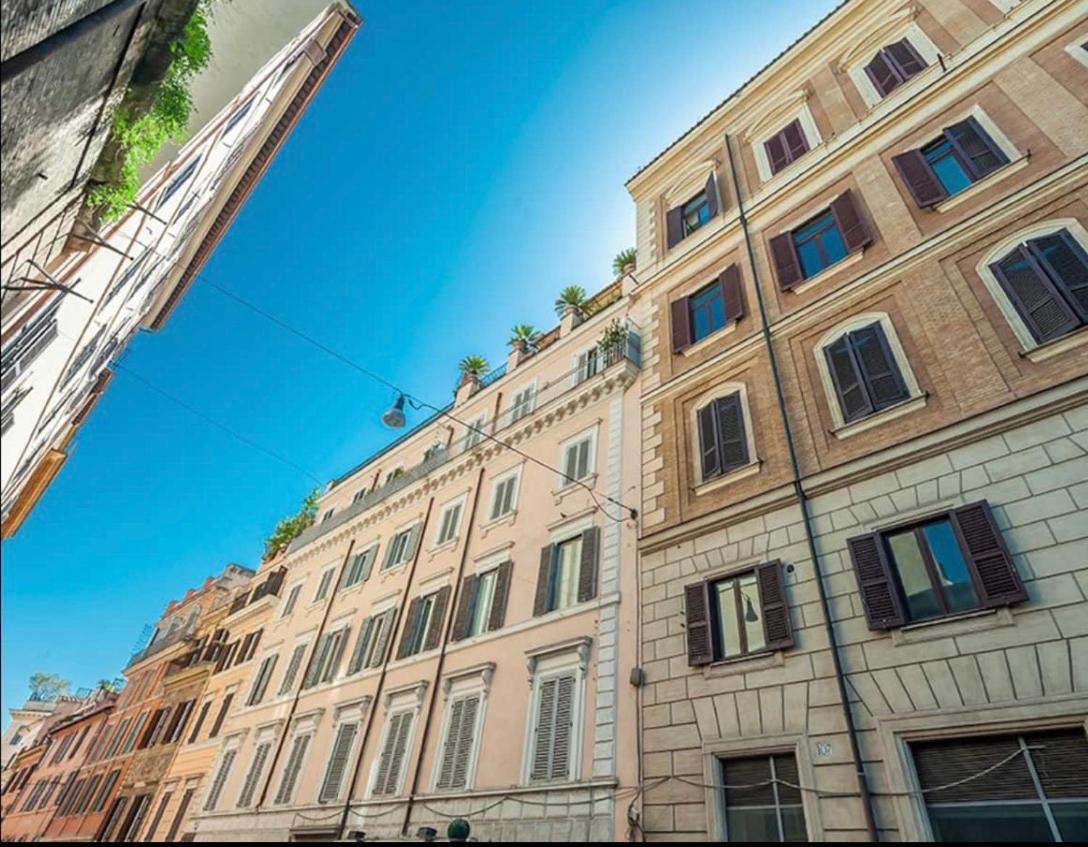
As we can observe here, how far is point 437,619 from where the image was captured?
16766 mm

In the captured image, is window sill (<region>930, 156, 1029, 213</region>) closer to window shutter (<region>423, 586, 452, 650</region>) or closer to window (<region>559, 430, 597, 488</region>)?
window (<region>559, 430, 597, 488</region>)

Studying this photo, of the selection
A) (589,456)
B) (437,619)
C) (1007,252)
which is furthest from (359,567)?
(1007,252)

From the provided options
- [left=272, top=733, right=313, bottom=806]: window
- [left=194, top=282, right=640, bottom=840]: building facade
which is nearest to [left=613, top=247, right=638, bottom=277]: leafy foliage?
[left=194, top=282, right=640, bottom=840]: building facade

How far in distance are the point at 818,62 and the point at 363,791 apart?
22924mm

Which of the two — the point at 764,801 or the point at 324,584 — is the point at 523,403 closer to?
the point at 324,584

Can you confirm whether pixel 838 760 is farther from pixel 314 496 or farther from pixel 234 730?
pixel 314 496

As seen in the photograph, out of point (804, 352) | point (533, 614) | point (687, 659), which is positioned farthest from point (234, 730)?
point (804, 352)

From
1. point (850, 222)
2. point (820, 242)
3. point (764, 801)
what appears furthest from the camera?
point (820, 242)

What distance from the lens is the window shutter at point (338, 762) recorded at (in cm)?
1598

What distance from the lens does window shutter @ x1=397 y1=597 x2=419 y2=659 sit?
674 inches

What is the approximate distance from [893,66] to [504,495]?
1492cm

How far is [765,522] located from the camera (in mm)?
10359

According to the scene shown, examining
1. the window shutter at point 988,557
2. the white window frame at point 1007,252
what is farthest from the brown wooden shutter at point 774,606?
the white window frame at point 1007,252

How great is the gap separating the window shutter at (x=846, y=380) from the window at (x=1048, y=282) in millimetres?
2396
